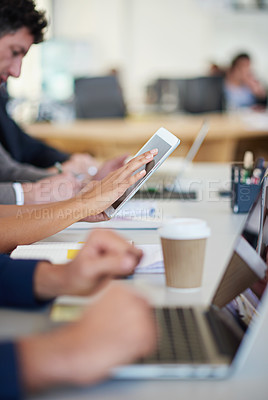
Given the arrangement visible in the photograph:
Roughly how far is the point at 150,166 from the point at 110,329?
28.3 inches

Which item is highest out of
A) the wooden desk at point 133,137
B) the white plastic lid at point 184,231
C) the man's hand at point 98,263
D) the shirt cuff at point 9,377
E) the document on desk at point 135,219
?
the man's hand at point 98,263

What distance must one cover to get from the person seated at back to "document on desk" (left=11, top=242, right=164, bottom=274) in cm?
507

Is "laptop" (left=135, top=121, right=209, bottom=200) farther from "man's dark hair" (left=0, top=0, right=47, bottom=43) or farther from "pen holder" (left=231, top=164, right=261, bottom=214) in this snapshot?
"man's dark hair" (left=0, top=0, right=47, bottom=43)

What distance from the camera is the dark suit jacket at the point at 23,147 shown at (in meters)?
2.31

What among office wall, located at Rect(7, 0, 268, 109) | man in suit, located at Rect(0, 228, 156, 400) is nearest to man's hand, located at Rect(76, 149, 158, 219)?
man in suit, located at Rect(0, 228, 156, 400)

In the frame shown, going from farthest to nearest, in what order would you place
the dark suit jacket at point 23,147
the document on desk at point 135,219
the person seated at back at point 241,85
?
the person seated at back at point 241,85 < the dark suit jacket at point 23,147 < the document on desk at point 135,219

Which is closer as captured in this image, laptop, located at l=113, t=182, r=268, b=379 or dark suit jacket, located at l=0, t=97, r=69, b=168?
laptop, located at l=113, t=182, r=268, b=379

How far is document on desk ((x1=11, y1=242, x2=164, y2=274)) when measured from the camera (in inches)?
39.0

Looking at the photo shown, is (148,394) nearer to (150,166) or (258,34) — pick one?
(150,166)

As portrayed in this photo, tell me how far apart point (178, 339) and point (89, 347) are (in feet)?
0.50

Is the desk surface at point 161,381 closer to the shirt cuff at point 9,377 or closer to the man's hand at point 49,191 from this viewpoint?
the shirt cuff at point 9,377

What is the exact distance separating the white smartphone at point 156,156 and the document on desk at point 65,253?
148 mm

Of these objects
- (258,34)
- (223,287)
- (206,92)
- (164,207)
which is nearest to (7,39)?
(164,207)

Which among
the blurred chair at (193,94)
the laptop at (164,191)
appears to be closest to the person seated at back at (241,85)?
the blurred chair at (193,94)
